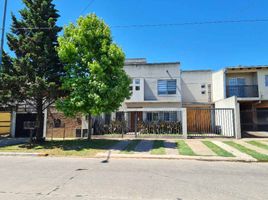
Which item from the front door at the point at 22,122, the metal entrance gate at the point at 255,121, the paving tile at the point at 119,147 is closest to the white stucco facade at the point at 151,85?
the metal entrance gate at the point at 255,121

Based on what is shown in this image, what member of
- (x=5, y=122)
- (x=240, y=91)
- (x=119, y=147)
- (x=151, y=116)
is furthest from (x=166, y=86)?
(x=5, y=122)

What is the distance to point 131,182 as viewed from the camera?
6.48 m

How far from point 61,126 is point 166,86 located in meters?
11.6

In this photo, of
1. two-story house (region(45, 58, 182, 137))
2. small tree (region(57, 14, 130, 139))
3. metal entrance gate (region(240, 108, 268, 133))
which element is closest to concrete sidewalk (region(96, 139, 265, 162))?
small tree (region(57, 14, 130, 139))

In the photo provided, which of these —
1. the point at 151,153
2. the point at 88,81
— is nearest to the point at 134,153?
the point at 151,153

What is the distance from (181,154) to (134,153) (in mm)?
2363

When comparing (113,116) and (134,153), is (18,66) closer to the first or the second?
(134,153)

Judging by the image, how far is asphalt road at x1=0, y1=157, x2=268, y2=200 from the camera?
536 cm

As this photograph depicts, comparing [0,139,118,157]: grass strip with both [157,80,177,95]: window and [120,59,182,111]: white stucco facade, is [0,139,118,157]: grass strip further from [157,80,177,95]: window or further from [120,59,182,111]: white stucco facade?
[157,80,177,95]: window

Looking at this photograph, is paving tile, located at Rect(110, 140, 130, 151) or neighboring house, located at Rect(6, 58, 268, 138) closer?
paving tile, located at Rect(110, 140, 130, 151)

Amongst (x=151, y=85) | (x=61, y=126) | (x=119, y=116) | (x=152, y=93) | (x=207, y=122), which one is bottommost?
(x=61, y=126)

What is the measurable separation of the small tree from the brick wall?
573cm

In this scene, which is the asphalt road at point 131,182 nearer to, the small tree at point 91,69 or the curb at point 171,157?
the curb at point 171,157

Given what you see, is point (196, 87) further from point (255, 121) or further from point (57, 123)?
point (57, 123)
